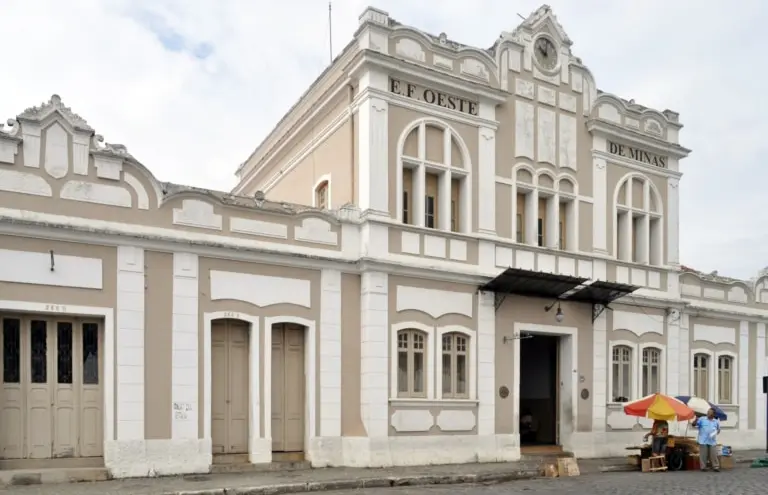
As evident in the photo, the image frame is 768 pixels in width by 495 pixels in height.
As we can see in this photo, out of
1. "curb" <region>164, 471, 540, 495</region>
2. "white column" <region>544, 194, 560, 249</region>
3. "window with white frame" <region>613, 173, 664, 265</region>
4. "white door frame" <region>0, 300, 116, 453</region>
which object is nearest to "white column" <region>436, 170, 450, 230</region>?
"white column" <region>544, 194, 560, 249</region>

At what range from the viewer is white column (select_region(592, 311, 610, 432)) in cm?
2152

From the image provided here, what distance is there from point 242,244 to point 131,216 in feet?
7.62

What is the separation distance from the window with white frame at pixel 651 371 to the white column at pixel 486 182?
690cm

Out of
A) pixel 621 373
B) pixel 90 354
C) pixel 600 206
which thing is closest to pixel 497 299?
pixel 600 206

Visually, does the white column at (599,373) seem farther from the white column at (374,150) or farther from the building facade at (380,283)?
the white column at (374,150)

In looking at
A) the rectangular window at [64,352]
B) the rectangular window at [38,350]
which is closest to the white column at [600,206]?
the rectangular window at [64,352]

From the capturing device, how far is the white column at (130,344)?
1487 centimetres

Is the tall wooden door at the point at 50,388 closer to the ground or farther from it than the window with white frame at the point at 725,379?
farther from it

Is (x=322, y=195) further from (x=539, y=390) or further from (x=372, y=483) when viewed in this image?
(x=539, y=390)

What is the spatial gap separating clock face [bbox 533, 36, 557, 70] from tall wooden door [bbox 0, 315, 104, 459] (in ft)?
43.9

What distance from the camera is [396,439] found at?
58.3 feet

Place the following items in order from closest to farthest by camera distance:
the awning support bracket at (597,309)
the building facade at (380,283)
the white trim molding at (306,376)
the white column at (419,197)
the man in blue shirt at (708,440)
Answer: the building facade at (380,283)
the white trim molding at (306,376)
the white column at (419,197)
the man in blue shirt at (708,440)
the awning support bracket at (597,309)

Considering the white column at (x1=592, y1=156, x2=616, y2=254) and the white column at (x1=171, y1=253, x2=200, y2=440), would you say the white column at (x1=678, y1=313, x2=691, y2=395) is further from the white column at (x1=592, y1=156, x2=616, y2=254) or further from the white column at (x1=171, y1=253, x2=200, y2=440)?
the white column at (x1=171, y1=253, x2=200, y2=440)

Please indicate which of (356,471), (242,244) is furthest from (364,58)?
(356,471)
